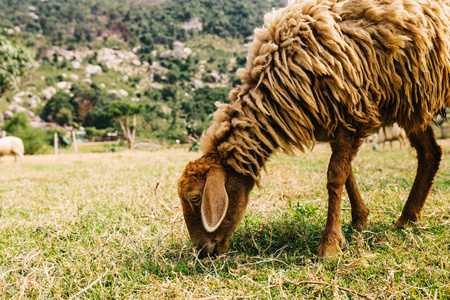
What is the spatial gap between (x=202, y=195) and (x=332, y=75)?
130cm

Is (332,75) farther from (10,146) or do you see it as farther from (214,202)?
(10,146)

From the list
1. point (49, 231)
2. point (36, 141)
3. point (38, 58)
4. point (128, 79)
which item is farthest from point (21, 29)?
point (49, 231)

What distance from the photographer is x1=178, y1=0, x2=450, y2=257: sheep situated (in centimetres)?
239

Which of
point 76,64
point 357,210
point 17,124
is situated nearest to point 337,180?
point 357,210

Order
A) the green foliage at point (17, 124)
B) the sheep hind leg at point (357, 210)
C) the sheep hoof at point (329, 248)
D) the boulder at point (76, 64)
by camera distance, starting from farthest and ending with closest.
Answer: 1. the boulder at point (76, 64)
2. the green foliage at point (17, 124)
3. the sheep hind leg at point (357, 210)
4. the sheep hoof at point (329, 248)

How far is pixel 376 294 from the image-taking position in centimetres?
177

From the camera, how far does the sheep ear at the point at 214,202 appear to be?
2.19 meters

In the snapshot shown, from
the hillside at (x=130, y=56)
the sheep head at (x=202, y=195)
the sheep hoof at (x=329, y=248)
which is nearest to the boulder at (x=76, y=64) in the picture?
the hillside at (x=130, y=56)

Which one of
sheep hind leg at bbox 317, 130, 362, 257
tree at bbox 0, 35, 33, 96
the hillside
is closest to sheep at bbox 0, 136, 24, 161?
tree at bbox 0, 35, 33, 96

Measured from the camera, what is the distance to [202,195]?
236 cm

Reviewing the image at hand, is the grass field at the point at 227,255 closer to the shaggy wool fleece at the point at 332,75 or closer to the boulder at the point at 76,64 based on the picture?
the shaggy wool fleece at the point at 332,75

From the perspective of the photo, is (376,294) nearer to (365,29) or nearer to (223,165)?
(223,165)

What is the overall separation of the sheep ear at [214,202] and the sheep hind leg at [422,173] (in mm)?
1748

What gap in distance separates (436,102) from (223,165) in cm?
187
